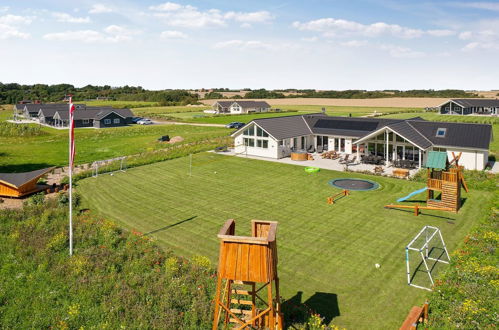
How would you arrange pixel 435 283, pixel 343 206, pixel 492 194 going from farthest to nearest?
pixel 492 194 → pixel 343 206 → pixel 435 283

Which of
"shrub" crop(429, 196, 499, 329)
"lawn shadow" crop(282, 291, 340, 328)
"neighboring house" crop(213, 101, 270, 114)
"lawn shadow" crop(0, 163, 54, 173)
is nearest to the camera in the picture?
"shrub" crop(429, 196, 499, 329)

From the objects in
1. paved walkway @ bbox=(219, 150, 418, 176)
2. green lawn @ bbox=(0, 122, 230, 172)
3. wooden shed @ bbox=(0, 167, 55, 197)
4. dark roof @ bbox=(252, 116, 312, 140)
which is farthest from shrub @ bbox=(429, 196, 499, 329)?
green lawn @ bbox=(0, 122, 230, 172)

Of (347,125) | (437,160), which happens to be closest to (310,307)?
(437,160)

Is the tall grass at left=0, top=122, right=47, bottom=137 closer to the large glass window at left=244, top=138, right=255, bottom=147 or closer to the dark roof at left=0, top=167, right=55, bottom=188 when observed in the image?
the dark roof at left=0, top=167, right=55, bottom=188

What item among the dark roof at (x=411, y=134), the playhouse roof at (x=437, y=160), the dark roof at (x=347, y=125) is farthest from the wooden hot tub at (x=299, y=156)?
the playhouse roof at (x=437, y=160)

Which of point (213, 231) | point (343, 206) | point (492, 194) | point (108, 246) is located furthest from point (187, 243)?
point (492, 194)

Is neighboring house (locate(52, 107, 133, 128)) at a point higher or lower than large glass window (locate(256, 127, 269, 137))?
higher

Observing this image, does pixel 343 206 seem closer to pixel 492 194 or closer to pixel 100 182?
pixel 492 194

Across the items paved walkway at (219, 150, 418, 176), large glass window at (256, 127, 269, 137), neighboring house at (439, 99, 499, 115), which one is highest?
neighboring house at (439, 99, 499, 115)
